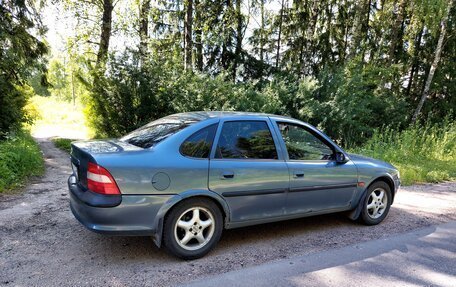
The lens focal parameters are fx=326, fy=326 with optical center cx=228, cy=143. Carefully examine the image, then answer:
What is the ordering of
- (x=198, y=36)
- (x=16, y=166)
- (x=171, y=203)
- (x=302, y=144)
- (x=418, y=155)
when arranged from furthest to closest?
(x=198, y=36) → (x=418, y=155) → (x=16, y=166) → (x=302, y=144) → (x=171, y=203)

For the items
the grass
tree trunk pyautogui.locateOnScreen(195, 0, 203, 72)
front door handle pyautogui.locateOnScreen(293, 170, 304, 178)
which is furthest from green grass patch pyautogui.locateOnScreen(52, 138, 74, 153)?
the grass

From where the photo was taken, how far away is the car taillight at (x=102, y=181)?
3.18m

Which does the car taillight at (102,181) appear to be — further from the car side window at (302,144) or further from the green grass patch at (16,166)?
the green grass patch at (16,166)

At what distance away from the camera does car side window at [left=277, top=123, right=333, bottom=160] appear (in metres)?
4.34

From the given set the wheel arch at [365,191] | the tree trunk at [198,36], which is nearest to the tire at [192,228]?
the wheel arch at [365,191]

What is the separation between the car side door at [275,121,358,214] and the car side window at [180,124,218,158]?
39.5 inches

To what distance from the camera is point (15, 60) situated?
10109 millimetres

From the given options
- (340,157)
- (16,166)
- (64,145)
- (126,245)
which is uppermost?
(340,157)

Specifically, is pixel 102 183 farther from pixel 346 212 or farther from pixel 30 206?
pixel 346 212

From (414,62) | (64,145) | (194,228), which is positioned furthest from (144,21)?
(414,62)

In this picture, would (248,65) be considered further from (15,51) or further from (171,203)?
(171,203)

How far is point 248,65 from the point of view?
55.5 ft

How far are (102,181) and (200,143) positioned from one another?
3.66 ft

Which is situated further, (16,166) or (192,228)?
(16,166)
